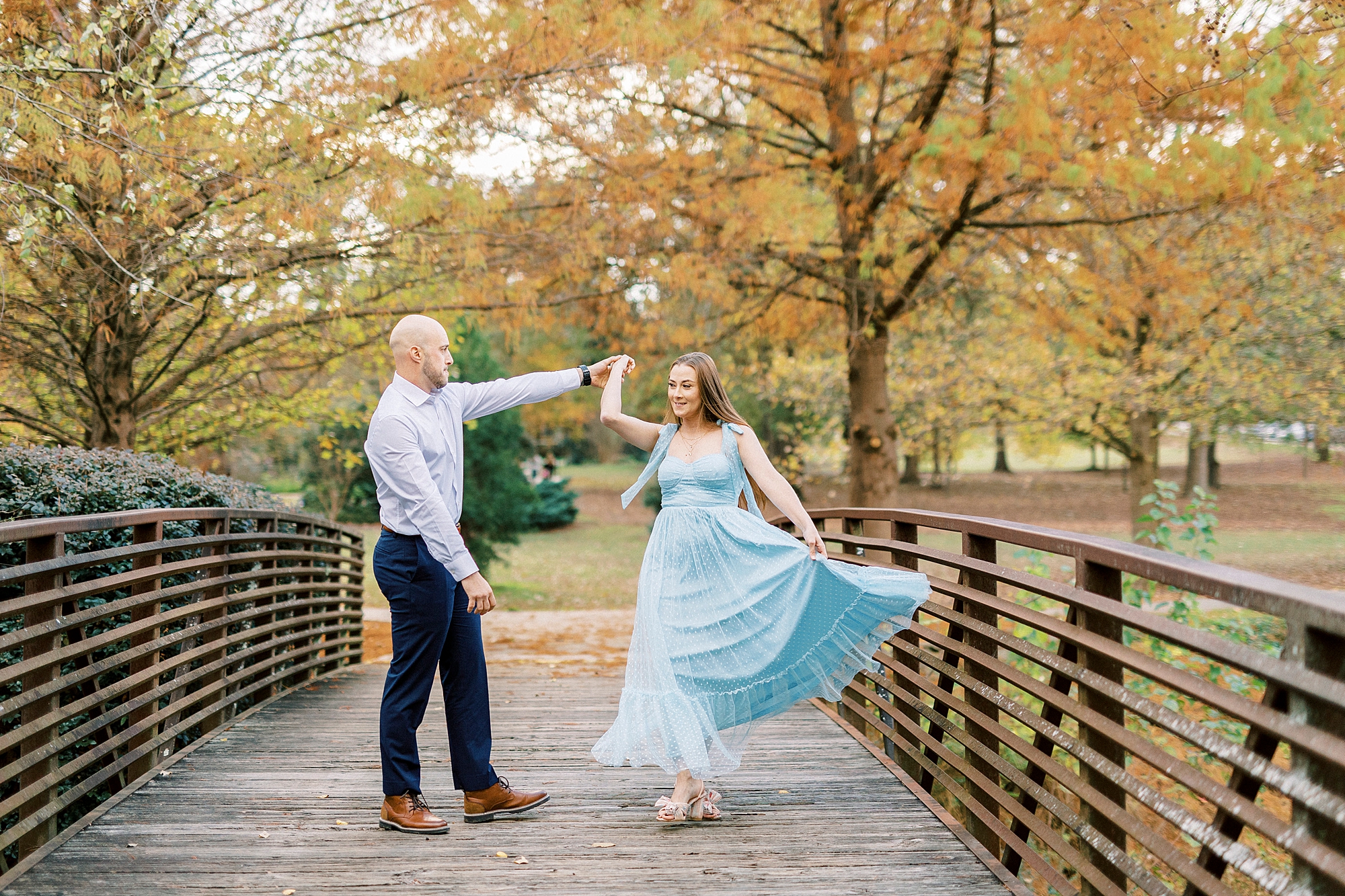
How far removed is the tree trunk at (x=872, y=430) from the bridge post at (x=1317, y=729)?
27.4ft

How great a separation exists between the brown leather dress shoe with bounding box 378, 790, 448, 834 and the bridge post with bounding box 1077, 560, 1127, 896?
2379 millimetres

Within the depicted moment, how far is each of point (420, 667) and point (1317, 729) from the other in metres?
3.07

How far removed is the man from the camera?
399cm

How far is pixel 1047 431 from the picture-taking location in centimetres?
2031

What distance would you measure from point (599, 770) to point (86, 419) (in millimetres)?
6442

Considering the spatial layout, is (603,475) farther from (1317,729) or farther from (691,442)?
(1317,729)

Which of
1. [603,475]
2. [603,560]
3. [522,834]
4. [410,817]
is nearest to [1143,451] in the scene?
Result: [603,560]

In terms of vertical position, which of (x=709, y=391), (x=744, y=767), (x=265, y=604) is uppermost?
(x=709, y=391)

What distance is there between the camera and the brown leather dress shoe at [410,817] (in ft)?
13.3

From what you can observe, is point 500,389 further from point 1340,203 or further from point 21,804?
point 1340,203

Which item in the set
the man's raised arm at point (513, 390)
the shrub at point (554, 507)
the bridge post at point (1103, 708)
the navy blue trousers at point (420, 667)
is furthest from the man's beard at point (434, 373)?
the shrub at point (554, 507)

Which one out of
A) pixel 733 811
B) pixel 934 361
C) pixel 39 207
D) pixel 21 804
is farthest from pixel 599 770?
pixel 934 361

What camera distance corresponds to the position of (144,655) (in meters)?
4.71

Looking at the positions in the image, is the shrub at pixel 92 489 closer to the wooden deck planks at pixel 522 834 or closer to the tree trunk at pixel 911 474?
the wooden deck planks at pixel 522 834
